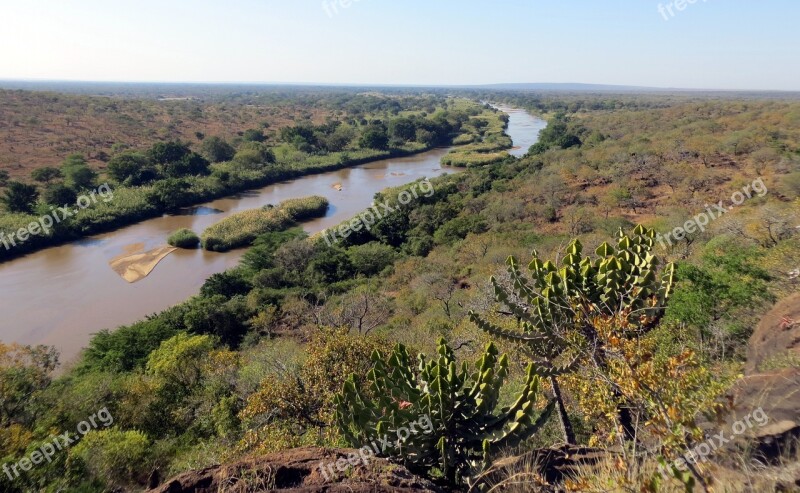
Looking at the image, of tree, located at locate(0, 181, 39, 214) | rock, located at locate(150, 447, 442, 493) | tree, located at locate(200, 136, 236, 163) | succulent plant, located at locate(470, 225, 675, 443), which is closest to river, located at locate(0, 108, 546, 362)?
tree, located at locate(0, 181, 39, 214)

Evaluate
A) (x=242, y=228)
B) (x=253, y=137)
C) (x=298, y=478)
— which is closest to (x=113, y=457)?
(x=298, y=478)

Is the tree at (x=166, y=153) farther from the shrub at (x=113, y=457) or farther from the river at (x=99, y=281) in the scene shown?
the shrub at (x=113, y=457)

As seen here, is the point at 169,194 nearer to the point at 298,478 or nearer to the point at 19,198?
the point at 19,198

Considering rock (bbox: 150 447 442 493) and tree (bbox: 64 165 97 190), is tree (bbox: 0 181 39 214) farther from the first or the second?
rock (bbox: 150 447 442 493)

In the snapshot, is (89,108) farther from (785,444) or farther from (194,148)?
(785,444)

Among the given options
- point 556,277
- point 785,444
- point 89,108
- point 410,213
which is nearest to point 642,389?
point 785,444
